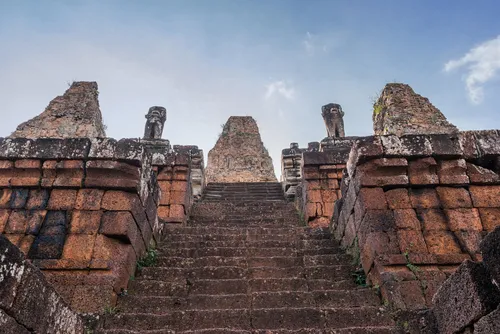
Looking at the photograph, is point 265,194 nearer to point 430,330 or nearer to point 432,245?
point 432,245

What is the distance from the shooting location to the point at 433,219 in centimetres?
455

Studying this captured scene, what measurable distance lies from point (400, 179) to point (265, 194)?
6912 millimetres

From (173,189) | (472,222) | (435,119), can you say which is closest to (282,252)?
(472,222)

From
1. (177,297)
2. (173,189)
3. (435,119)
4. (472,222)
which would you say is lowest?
(177,297)

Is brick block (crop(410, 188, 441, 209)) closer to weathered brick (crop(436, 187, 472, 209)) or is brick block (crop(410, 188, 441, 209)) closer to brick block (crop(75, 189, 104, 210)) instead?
weathered brick (crop(436, 187, 472, 209))

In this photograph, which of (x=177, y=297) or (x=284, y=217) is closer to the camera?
(x=177, y=297)

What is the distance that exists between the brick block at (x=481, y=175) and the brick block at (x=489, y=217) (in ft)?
1.26

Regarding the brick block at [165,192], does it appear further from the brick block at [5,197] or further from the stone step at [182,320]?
the stone step at [182,320]

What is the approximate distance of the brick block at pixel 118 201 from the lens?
4719 millimetres

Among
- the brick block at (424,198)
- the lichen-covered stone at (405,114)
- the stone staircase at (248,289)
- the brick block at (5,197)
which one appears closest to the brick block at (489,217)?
the brick block at (424,198)

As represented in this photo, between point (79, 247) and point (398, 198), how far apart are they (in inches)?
155

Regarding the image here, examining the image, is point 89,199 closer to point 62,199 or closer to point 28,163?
point 62,199

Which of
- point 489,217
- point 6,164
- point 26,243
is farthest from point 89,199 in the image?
point 489,217

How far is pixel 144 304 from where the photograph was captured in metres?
4.12
